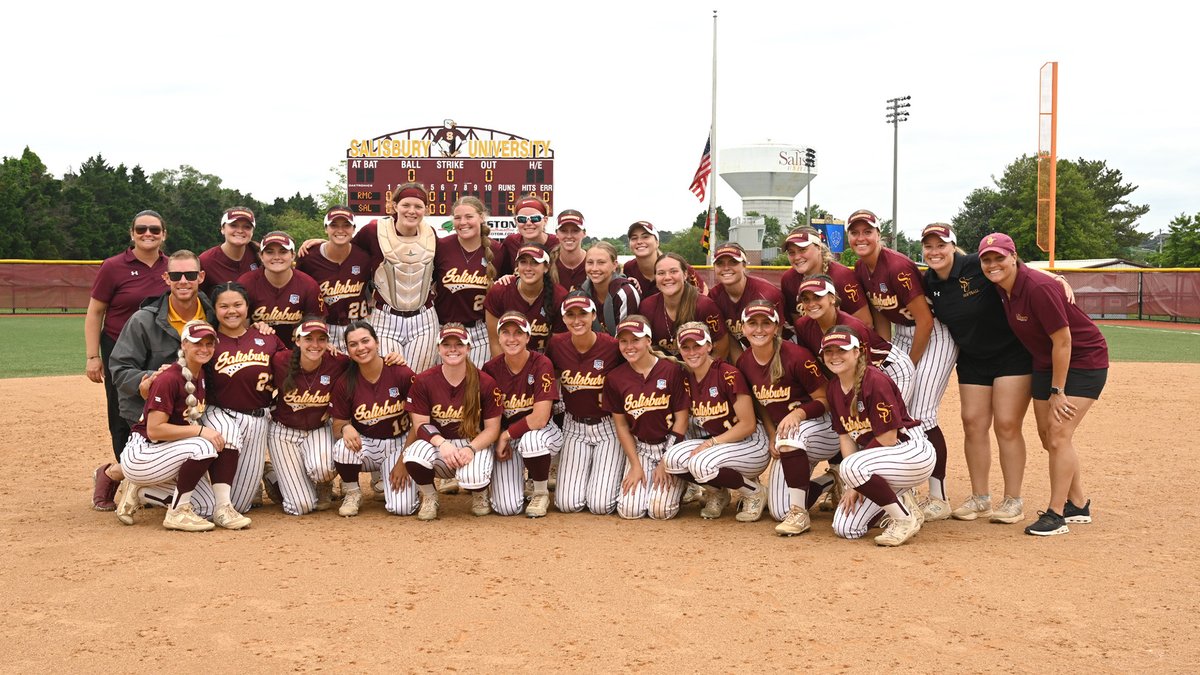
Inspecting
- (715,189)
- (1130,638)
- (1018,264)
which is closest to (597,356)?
(1018,264)

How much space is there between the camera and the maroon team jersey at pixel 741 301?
611 cm

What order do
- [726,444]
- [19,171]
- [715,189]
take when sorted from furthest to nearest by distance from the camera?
Result: [19,171] → [715,189] → [726,444]

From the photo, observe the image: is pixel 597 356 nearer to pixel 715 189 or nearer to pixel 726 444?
pixel 726 444

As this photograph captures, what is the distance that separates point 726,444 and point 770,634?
6.82 feet

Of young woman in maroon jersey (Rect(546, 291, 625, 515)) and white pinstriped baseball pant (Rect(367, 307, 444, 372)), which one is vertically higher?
white pinstriped baseball pant (Rect(367, 307, 444, 372))

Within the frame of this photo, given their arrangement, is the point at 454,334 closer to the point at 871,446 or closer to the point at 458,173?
the point at 871,446

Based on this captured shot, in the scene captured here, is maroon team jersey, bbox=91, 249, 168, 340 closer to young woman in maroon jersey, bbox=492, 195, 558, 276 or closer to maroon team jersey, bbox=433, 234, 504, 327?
maroon team jersey, bbox=433, 234, 504, 327

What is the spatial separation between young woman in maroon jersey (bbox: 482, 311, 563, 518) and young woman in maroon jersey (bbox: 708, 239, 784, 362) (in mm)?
1141

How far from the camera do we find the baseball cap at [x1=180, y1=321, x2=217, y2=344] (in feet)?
17.7

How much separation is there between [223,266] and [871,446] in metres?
4.09

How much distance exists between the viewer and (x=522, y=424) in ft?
19.8

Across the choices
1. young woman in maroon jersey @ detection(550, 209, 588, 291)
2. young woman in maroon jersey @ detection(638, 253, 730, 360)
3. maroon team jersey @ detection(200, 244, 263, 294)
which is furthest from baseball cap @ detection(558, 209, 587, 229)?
maroon team jersey @ detection(200, 244, 263, 294)

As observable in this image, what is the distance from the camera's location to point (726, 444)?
580 cm

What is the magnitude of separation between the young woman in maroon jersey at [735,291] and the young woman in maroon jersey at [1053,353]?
1274mm
